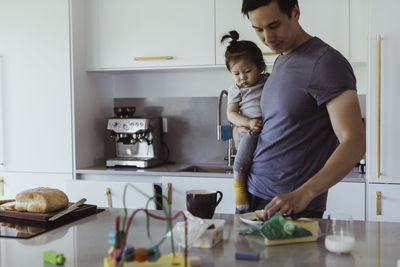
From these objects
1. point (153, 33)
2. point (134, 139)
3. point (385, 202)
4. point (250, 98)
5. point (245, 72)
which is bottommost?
point (385, 202)

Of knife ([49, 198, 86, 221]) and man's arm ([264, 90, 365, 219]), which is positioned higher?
man's arm ([264, 90, 365, 219])

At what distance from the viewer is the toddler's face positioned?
2.11m

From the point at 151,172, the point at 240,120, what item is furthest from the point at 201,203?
the point at 151,172

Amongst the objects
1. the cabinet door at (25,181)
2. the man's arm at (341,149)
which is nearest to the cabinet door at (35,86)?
the cabinet door at (25,181)

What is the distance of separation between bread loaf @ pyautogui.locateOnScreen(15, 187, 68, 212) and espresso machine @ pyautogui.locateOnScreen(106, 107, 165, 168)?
177 centimetres

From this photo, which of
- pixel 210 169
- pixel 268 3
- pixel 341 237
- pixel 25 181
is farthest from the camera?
pixel 210 169

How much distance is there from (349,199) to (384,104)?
538 mm

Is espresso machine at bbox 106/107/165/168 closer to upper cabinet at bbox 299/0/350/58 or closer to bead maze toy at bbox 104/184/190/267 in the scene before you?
upper cabinet at bbox 299/0/350/58

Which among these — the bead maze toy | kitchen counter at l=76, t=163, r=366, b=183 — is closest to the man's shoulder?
the bead maze toy

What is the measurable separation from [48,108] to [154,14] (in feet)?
2.96

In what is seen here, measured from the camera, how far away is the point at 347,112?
1420mm

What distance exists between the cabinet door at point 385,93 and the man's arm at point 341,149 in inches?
55.2

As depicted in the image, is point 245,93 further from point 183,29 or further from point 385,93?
point 183,29

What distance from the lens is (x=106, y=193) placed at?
3160 mm
